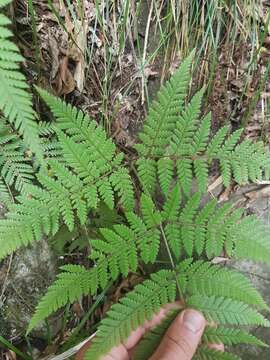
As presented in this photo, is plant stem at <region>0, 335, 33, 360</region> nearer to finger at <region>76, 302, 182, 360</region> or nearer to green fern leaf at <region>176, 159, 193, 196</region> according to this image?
finger at <region>76, 302, 182, 360</region>

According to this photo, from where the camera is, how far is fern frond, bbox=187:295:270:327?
2.20 metres

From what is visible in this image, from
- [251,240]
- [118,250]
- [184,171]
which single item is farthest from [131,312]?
[184,171]

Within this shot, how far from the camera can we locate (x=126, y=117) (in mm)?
3254

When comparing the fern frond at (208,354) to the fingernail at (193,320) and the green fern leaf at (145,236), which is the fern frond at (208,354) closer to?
the fingernail at (193,320)

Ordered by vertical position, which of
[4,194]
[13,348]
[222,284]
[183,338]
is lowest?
[13,348]

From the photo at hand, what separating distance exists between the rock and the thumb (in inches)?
41.9

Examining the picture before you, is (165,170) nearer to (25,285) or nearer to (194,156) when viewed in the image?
(194,156)

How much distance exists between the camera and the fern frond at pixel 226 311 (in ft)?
7.23

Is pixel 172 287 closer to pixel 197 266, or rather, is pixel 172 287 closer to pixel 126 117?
pixel 197 266

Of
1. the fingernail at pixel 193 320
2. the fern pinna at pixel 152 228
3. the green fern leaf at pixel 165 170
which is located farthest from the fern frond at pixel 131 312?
the green fern leaf at pixel 165 170

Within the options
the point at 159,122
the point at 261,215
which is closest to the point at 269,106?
the point at 261,215

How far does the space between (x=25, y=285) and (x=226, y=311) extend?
1389 millimetres

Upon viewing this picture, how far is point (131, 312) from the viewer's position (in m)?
2.24

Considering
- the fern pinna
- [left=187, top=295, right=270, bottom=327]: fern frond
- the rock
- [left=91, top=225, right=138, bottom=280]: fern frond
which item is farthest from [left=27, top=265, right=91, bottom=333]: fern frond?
the rock
